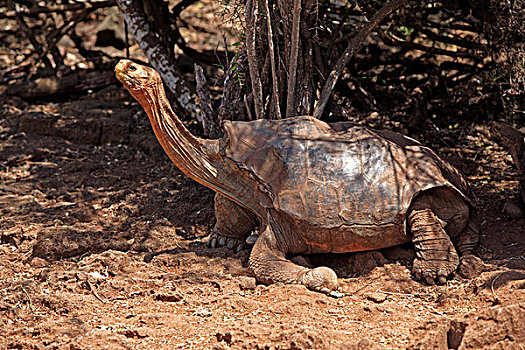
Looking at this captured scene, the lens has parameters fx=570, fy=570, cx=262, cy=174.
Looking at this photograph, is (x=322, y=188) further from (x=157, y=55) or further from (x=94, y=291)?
(x=157, y=55)

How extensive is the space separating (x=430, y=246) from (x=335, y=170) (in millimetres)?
963

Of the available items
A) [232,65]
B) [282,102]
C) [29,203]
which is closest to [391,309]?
[282,102]

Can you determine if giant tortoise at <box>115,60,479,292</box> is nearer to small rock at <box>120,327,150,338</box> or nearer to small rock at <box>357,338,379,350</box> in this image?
small rock at <box>357,338,379,350</box>

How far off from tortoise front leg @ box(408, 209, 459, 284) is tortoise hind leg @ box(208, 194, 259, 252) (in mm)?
1436

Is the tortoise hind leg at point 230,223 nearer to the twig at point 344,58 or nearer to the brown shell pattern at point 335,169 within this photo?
the brown shell pattern at point 335,169

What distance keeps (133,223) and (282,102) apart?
1.85 meters

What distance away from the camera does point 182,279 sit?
4.54m

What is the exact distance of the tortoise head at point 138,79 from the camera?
13.6 feet

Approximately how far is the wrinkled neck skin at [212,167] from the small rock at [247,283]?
0.57m

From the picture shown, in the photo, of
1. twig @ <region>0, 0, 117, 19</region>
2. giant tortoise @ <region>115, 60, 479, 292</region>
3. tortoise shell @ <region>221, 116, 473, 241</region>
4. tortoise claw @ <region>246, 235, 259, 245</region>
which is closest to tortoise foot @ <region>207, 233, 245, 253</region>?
tortoise claw @ <region>246, 235, 259, 245</region>

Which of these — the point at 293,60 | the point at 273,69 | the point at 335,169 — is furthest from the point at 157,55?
the point at 335,169

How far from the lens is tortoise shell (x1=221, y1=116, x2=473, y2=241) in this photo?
447 centimetres

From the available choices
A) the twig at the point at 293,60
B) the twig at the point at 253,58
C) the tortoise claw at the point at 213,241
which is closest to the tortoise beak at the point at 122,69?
the twig at the point at 253,58

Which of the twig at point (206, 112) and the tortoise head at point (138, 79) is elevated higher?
the tortoise head at point (138, 79)
